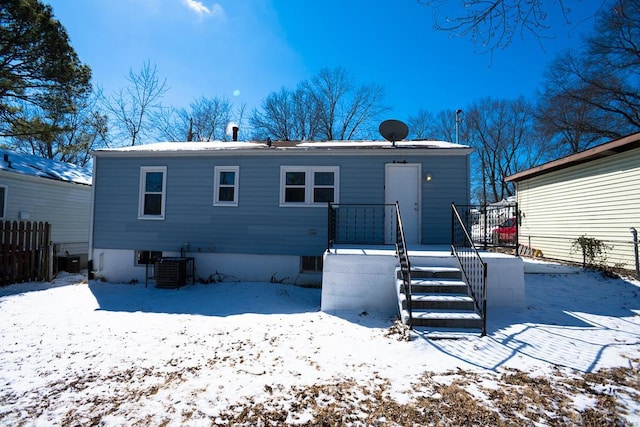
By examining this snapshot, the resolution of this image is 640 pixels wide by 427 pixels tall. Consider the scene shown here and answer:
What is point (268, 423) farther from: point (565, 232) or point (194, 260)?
point (565, 232)

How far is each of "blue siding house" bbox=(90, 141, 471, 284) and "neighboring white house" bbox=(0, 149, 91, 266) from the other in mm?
2636

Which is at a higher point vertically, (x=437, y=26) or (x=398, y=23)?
(x=398, y=23)

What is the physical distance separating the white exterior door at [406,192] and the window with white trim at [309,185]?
1407 mm

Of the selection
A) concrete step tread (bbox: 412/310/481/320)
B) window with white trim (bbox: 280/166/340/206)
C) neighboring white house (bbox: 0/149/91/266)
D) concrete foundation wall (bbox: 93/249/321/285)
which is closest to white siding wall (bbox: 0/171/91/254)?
neighboring white house (bbox: 0/149/91/266)

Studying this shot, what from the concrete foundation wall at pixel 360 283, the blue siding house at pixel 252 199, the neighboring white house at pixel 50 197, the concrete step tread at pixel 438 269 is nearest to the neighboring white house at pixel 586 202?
the blue siding house at pixel 252 199

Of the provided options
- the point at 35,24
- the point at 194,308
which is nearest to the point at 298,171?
the point at 194,308

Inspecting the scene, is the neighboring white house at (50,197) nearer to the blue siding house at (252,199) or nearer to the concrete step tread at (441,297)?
the blue siding house at (252,199)

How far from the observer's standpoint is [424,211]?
7.96 m

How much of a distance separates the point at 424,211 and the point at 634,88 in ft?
55.5

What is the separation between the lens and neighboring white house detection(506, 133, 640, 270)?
841 cm

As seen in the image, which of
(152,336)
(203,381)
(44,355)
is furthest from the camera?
(152,336)

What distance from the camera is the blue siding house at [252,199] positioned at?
798 centimetres

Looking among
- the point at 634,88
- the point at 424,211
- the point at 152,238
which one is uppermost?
the point at 634,88

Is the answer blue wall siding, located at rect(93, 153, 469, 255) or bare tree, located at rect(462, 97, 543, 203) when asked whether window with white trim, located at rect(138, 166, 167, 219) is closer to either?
blue wall siding, located at rect(93, 153, 469, 255)
